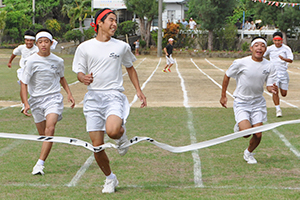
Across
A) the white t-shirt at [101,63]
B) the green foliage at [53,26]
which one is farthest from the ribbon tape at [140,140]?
the green foliage at [53,26]

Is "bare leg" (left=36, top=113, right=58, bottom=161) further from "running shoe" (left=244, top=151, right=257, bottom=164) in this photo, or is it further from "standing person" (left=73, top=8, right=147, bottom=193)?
"running shoe" (left=244, top=151, right=257, bottom=164)

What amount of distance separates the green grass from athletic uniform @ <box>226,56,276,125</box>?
779 mm

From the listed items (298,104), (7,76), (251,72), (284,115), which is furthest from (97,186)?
(7,76)

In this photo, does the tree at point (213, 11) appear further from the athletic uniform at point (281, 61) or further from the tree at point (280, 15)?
the athletic uniform at point (281, 61)

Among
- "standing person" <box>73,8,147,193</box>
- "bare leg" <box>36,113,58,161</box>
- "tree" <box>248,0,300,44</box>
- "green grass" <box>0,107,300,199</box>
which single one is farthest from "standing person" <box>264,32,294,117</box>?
"tree" <box>248,0,300,44</box>

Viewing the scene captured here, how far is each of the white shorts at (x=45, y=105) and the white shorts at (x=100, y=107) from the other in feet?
4.61

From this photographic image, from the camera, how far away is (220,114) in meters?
12.8

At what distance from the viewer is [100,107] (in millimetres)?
5895

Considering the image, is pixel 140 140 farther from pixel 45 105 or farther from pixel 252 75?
pixel 252 75

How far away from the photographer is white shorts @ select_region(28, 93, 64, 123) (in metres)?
7.22

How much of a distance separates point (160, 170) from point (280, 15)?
41.8 metres

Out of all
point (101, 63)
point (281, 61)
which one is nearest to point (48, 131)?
point (101, 63)

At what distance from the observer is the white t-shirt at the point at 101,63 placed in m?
5.93

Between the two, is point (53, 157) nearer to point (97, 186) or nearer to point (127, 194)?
point (97, 186)
